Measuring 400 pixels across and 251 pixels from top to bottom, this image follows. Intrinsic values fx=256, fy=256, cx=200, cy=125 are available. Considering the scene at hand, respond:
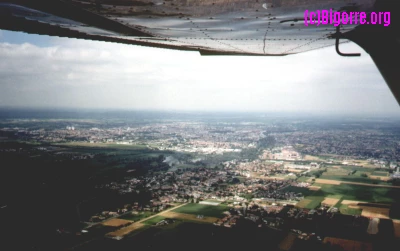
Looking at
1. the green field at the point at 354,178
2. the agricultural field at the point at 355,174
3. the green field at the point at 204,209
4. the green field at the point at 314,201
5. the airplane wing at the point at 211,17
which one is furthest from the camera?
the agricultural field at the point at 355,174

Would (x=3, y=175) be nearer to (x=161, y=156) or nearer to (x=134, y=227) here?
(x=134, y=227)

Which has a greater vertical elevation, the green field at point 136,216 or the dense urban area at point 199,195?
the dense urban area at point 199,195

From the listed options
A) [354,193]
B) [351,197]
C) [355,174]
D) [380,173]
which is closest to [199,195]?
[351,197]

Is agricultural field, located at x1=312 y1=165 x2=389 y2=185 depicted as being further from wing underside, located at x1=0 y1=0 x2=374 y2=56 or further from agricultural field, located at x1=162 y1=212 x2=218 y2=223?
wing underside, located at x1=0 y1=0 x2=374 y2=56

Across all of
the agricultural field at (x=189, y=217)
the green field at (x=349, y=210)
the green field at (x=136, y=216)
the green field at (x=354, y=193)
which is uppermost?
the green field at (x=349, y=210)

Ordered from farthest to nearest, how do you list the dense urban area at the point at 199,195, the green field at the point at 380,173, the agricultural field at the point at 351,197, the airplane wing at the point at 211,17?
the green field at the point at 380,173
the agricultural field at the point at 351,197
the dense urban area at the point at 199,195
the airplane wing at the point at 211,17

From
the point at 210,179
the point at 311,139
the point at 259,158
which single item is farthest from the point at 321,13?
the point at 311,139

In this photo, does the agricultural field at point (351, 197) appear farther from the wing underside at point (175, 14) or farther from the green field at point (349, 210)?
the wing underside at point (175, 14)

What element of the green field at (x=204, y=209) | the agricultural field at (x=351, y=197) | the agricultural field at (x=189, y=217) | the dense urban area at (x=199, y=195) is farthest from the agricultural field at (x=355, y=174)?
the agricultural field at (x=189, y=217)

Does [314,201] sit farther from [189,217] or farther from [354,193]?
[189,217]
